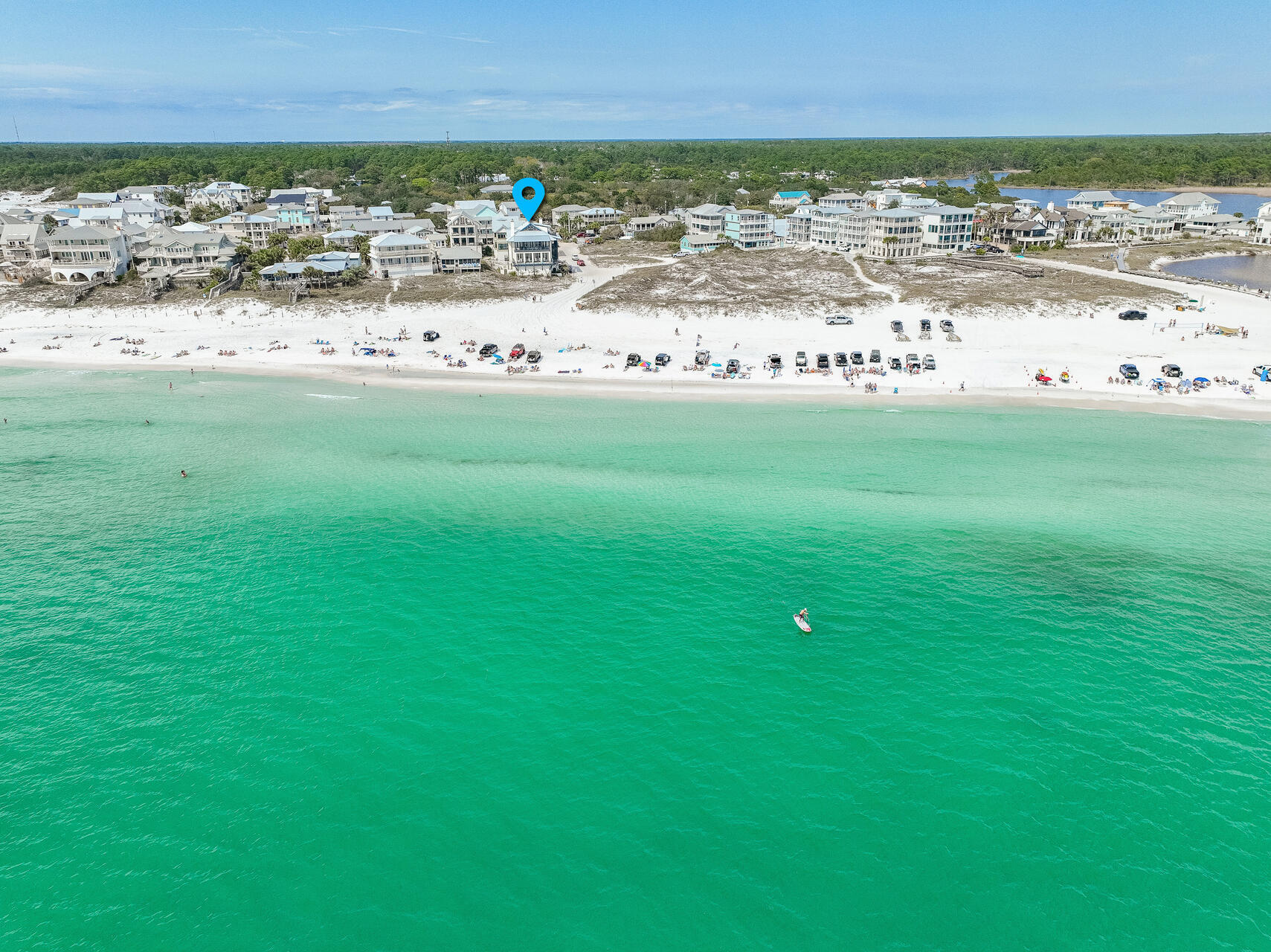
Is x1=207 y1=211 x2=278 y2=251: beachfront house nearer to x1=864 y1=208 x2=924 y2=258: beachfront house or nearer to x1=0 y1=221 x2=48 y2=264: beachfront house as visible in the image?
x1=0 y1=221 x2=48 y2=264: beachfront house

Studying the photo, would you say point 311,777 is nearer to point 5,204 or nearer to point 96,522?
point 96,522

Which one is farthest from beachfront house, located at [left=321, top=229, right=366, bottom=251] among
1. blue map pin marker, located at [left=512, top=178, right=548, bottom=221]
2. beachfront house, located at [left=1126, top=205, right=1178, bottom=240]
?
beachfront house, located at [left=1126, top=205, right=1178, bottom=240]

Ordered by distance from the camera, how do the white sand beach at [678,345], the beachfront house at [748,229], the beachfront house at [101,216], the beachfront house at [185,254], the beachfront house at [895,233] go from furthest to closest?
the beachfront house at [748,229], the beachfront house at [101,216], the beachfront house at [895,233], the beachfront house at [185,254], the white sand beach at [678,345]

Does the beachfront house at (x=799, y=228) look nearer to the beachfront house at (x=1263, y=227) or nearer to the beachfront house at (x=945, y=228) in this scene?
the beachfront house at (x=945, y=228)

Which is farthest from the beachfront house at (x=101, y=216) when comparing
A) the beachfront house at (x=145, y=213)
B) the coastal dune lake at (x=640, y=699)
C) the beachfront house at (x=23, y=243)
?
the coastal dune lake at (x=640, y=699)

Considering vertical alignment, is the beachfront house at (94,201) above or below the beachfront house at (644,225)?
above

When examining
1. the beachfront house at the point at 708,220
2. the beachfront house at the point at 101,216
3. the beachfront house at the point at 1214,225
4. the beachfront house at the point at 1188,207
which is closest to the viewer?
the beachfront house at the point at 101,216

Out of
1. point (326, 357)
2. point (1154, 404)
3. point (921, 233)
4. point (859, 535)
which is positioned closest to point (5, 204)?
point (326, 357)
